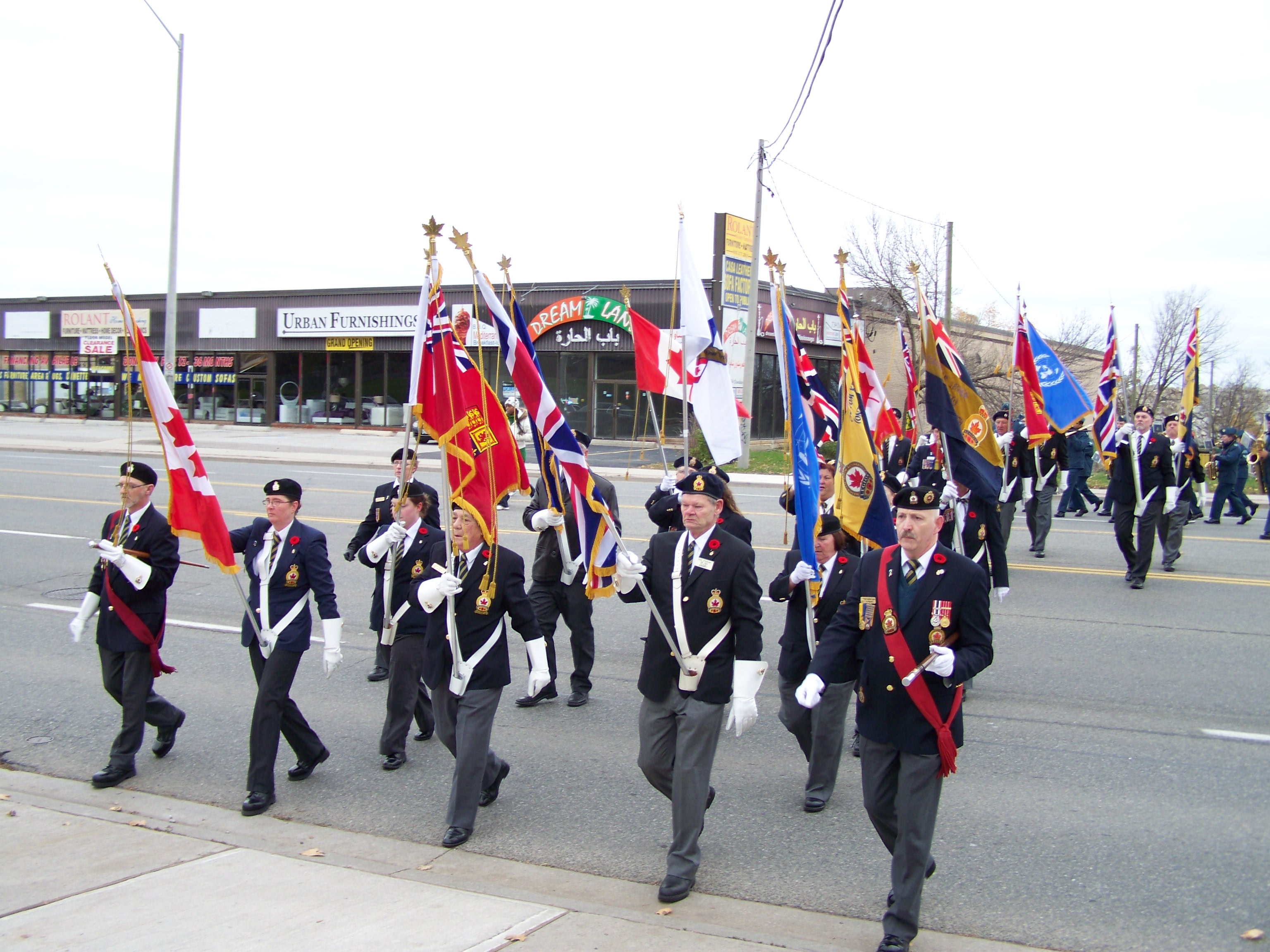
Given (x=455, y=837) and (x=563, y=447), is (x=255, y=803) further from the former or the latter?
(x=563, y=447)

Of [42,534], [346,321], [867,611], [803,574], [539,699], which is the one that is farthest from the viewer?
[346,321]

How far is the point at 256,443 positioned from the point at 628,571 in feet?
96.1

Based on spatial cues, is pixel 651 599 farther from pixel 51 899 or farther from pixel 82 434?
pixel 82 434

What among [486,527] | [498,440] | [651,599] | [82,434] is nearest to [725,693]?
[651,599]

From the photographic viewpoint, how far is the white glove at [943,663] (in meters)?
3.95

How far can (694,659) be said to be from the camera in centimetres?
467

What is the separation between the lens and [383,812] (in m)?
5.54

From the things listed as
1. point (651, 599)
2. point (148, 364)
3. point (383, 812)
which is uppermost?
point (148, 364)

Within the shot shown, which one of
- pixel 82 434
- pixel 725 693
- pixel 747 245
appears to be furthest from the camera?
pixel 82 434

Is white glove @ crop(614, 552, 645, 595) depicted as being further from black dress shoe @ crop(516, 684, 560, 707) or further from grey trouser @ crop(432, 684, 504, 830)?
black dress shoe @ crop(516, 684, 560, 707)

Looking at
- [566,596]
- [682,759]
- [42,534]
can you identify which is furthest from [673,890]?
[42,534]

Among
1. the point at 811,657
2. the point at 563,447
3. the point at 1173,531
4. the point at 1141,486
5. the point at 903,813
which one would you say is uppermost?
the point at 563,447

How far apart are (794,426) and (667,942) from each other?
2943 mm

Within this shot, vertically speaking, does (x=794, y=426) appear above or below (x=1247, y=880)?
above
